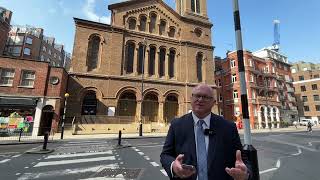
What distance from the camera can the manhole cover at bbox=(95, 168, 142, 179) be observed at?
6.38m

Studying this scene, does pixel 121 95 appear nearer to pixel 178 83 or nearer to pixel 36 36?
pixel 178 83

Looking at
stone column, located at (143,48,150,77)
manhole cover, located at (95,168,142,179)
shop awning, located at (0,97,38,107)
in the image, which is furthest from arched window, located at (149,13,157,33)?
manhole cover, located at (95,168,142,179)

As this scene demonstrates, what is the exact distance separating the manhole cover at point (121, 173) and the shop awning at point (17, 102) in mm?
17256

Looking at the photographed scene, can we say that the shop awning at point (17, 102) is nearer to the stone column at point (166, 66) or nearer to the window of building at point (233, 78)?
the stone column at point (166, 66)

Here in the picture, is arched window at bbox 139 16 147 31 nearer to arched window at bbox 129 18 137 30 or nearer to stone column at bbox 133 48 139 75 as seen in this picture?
arched window at bbox 129 18 137 30

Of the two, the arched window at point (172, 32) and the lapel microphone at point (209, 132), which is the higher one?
the arched window at point (172, 32)

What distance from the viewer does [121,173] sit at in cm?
670

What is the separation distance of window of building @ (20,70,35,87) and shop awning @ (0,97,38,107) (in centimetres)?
160

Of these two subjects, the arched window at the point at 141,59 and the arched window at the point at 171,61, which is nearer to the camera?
the arched window at the point at 141,59

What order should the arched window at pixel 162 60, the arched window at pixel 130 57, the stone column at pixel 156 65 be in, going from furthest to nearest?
the arched window at pixel 162 60 < the stone column at pixel 156 65 < the arched window at pixel 130 57

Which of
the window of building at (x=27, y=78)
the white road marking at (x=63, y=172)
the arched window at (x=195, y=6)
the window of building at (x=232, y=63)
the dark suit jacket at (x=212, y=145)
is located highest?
the arched window at (x=195, y=6)

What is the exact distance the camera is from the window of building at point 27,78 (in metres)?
20.9

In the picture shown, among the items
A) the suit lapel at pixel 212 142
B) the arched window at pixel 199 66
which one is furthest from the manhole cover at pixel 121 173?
the arched window at pixel 199 66

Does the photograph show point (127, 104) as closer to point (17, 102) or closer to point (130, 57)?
point (130, 57)
